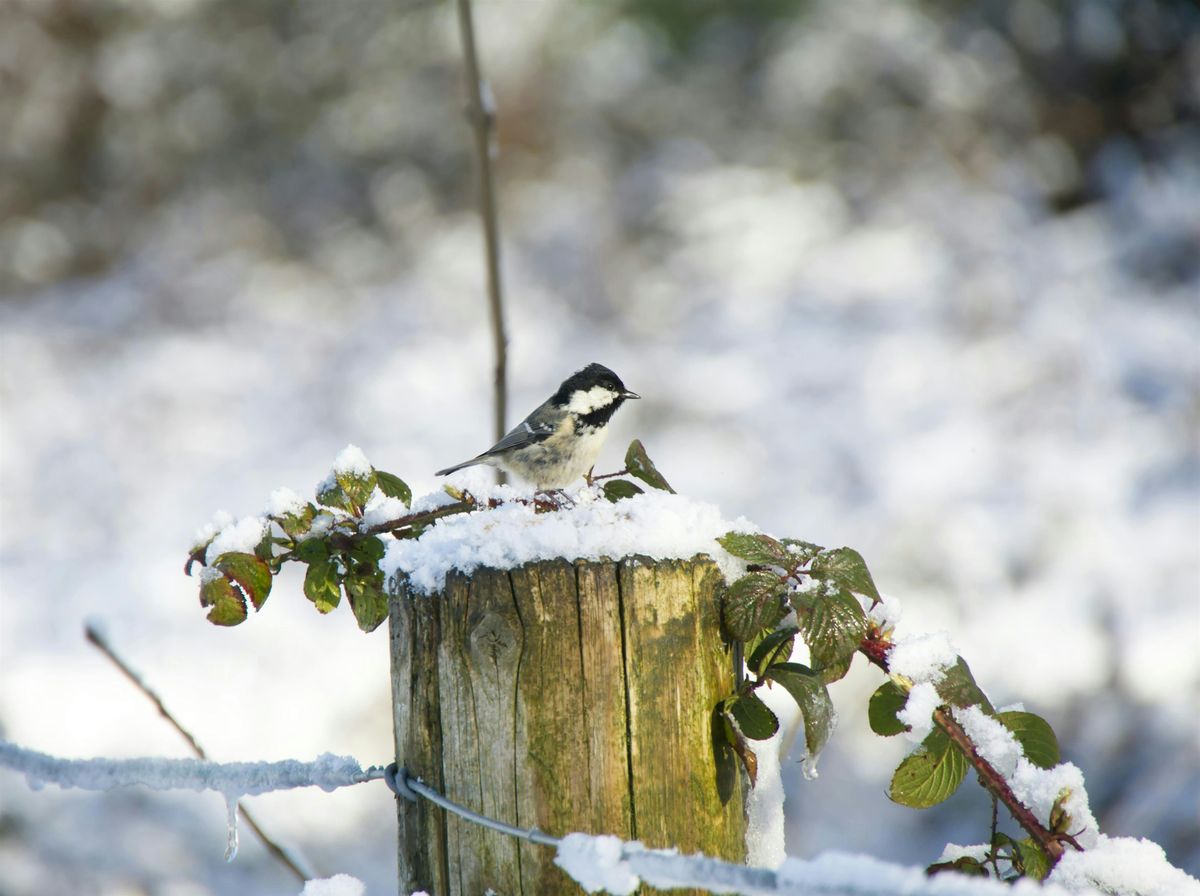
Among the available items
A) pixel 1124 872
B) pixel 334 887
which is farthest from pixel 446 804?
pixel 1124 872

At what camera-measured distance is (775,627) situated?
1306mm

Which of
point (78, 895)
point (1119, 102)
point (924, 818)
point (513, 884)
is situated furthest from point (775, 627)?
point (1119, 102)

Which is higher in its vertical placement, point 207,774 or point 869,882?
point 207,774

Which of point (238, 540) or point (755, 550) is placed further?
point (238, 540)

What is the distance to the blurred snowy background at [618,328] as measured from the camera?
4.47 meters

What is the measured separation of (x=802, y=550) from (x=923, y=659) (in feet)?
0.63

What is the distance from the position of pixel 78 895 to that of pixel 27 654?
47.5 inches

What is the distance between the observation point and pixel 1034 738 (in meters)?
1.29

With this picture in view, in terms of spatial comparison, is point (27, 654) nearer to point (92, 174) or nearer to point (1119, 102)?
point (92, 174)

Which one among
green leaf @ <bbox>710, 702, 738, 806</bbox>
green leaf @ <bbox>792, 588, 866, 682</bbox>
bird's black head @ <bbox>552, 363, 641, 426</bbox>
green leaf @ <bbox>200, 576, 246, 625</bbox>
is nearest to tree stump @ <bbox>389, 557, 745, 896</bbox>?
green leaf @ <bbox>710, 702, 738, 806</bbox>

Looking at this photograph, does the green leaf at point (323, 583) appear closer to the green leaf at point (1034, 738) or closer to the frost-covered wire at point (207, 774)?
the frost-covered wire at point (207, 774)

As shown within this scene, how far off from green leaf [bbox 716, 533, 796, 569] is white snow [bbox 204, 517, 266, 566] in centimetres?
64

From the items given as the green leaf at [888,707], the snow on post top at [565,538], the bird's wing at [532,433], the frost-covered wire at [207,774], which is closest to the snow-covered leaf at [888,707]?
the green leaf at [888,707]

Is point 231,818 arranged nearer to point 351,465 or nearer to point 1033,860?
point 351,465
